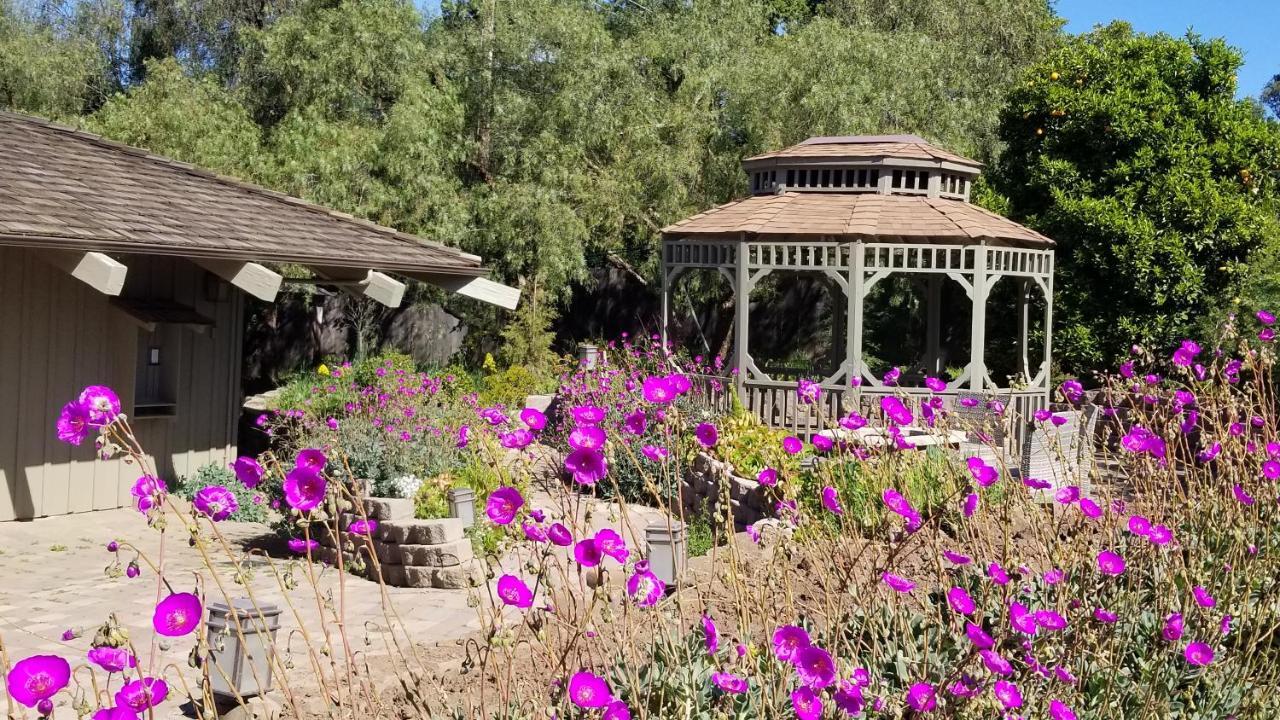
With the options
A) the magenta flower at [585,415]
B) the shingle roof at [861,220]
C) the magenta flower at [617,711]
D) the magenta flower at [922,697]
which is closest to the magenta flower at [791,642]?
the magenta flower at [922,697]

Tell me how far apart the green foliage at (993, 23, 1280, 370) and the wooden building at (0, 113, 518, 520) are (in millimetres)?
7169

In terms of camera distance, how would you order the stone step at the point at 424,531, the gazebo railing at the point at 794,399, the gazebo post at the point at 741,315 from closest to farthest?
the stone step at the point at 424,531
the gazebo railing at the point at 794,399
the gazebo post at the point at 741,315

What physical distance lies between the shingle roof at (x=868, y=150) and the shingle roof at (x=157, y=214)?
13.4 ft

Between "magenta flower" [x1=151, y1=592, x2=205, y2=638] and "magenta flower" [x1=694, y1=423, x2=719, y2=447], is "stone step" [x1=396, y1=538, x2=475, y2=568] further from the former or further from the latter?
"magenta flower" [x1=151, y1=592, x2=205, y2=638]

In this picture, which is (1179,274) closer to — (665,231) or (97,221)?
(665,231)

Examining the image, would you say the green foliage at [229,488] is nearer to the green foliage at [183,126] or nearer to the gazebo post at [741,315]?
the gazebo post at [741,315]

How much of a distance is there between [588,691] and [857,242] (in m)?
10.3

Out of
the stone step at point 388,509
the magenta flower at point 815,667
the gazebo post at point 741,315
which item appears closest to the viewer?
the magenta flower at point 815,667

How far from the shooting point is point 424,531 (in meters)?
7.79

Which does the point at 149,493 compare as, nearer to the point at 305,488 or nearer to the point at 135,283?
the point at 305,488

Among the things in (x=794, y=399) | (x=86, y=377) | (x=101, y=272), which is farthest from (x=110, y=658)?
(x=794, y=399)

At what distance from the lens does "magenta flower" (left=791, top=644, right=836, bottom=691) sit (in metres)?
2.44

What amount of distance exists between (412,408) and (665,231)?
5.07m

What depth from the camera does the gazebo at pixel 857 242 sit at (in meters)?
12.3
